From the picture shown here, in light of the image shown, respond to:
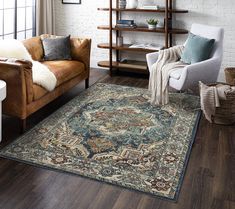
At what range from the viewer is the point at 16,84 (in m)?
3.15

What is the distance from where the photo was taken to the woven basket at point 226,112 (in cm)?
353

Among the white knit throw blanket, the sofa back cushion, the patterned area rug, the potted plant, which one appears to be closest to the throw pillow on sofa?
the sofa back cushion

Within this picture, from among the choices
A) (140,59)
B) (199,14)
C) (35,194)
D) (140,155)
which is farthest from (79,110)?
(199,14)

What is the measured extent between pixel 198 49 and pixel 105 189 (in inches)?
96.2

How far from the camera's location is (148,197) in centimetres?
232

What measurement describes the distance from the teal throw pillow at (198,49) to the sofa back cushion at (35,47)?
75.8 inches

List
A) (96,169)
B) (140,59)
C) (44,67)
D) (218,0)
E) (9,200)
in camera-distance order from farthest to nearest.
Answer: (140,59), (218,0), (44,67), (96,169), (9,200)

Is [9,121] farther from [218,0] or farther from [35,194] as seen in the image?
[218,0]

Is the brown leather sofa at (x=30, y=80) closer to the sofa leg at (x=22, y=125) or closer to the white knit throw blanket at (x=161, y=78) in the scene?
the sofa leg at (x=22, y=125)

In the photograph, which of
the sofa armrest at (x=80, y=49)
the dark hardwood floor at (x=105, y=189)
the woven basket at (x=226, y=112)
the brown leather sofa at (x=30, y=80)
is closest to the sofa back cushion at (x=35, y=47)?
the brown leather sofa at (x=30, y=80)

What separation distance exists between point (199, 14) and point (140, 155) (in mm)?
3066

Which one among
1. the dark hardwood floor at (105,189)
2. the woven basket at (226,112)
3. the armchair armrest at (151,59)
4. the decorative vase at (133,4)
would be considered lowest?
the dark hardwood floor at (105,189)

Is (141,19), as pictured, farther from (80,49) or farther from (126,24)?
(80,49)

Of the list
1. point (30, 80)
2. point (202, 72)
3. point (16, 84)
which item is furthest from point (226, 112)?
point (16, 84)
